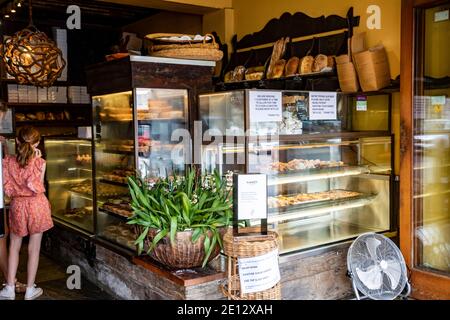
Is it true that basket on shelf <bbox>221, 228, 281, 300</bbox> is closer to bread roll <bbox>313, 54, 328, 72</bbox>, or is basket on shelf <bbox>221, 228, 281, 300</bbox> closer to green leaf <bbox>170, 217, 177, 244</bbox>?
green leaf <bbox>170, 217, 177, 244</bbox>

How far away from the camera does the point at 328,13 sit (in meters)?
5.36

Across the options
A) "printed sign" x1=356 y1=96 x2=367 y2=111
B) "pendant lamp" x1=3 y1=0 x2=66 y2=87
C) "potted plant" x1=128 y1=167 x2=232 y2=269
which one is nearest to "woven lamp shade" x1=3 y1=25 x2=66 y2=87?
"pendant lamp" x1=3 y1=0 x2=66 y2=87

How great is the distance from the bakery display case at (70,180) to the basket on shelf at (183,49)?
1656mm

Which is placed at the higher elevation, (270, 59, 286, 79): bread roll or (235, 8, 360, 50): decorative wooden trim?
(235, 8, 360, 50): decorative wooden trim

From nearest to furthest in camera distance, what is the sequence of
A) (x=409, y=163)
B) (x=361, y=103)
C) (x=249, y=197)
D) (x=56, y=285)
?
(x=249, y=197) < (x=409, y=163) < (x=56, y=285) < (x=361, y=103)

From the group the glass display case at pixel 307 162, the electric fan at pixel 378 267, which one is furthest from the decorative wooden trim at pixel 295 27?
the electric fan at pixel 378 267

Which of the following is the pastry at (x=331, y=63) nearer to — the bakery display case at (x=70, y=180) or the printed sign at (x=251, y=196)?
the printed sign at (x=251, y=196)

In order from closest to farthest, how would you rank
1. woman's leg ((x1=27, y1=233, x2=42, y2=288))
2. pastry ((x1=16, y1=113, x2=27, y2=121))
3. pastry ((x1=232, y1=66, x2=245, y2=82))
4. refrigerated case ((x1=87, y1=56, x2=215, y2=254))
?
refrigerated case ((x1=87, y1=56, x2=215, y2=254)), woman's leg ((x1=27, y1=233, x2=42, y2=288)), pastry ((x1=232, y1=66, x2=245, y2=82)), pastry ((x1=16, y1=113, x2=27, y2=121))

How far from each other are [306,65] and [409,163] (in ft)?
5.20

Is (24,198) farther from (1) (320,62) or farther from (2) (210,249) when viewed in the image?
(1) (320,62)

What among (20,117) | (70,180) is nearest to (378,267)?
(70,180)

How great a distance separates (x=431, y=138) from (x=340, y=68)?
45.5 inches

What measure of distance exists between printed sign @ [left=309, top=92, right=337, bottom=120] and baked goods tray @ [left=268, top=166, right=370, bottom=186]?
48 cm

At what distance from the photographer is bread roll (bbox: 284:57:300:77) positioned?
212 inches
